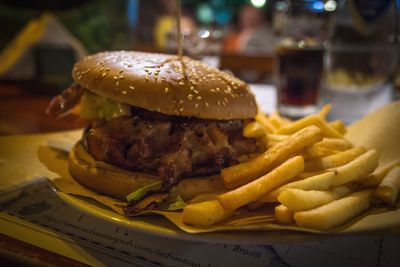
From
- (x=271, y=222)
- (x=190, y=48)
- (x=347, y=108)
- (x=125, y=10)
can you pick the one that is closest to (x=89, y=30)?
(x=125, y=10)

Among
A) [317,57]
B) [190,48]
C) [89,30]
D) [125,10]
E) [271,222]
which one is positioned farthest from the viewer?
[125,10]

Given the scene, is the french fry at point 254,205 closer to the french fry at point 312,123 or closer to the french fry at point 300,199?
the french fry at point 300,199

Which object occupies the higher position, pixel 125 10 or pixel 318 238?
pixel 125 10

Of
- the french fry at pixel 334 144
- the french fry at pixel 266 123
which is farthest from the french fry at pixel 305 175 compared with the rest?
the french fry at pixel 266 123

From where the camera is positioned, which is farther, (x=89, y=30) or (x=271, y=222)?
(x=89, y=30)

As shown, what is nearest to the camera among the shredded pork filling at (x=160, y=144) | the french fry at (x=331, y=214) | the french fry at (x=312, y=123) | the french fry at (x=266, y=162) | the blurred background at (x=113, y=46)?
the french fry at (x=331, y=214)

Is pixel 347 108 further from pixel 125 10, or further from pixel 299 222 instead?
pixel 125 10

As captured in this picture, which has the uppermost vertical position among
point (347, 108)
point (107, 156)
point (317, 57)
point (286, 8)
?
point (286, 8)

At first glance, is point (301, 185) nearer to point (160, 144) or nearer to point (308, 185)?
point (308, 185)
